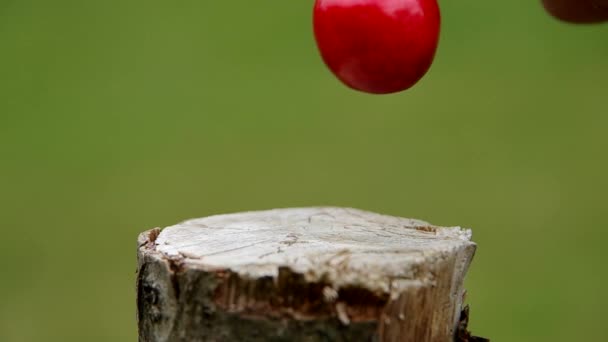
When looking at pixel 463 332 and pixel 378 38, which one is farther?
pixel 463 332

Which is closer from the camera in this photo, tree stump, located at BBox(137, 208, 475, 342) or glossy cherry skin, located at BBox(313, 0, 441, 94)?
tree stump, located at BBox(137, 208, 475, 342)

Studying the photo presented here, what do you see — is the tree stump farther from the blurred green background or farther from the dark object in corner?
the blurred green background

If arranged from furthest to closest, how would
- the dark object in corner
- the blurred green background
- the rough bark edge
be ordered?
the blurred green background → the dark object in corner → the rough bark edge

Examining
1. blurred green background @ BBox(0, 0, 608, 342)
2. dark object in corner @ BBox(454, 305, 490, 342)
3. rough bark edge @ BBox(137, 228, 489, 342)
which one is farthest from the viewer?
blurred green background @ BBox(0, 0, 608, 342)

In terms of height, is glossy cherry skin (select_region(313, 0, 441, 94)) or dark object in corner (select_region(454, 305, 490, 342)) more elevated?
glossy cherry skin (select_region(313, 0, 441, 94))

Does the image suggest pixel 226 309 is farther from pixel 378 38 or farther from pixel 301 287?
pixel 378 38

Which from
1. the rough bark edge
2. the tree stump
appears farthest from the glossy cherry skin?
the rough bark edge

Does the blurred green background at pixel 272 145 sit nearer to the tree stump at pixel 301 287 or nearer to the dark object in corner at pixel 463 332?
the dark object in corner at pixel 463 332

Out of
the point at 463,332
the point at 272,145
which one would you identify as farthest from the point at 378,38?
the point at 272,145
